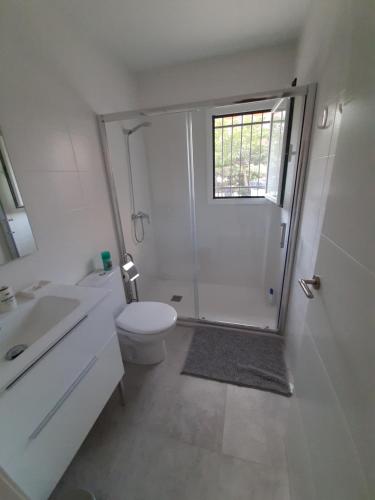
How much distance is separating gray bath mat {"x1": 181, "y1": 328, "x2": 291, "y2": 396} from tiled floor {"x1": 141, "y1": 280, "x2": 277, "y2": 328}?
0.57ft

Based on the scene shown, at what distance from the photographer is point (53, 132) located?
1.29 meters

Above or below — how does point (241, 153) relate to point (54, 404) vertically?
above

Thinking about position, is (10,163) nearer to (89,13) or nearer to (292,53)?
(89,13)

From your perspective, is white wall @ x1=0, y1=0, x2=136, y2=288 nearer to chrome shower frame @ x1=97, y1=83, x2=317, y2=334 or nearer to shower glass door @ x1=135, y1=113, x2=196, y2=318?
chrome shower frame @ x1=97, y1=83, x2=317, y2=334

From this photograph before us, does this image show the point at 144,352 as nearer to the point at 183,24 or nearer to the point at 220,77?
the point at 183,24

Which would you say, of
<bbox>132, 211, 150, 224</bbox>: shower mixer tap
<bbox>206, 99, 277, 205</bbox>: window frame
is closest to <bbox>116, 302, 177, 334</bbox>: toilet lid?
<bbox>132, 211, 150, 224</bbox>: shower mixer tap

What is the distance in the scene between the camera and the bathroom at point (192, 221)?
1.89 feet

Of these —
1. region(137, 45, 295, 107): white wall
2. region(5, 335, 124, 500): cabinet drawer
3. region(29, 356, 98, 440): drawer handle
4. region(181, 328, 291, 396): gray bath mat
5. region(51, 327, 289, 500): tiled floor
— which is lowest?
region(51, 327, 289, 500): tiled floor

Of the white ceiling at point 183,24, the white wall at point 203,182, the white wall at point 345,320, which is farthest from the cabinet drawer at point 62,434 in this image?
the white ceiling at point 183,24

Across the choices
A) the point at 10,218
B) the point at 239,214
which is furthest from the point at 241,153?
the point at 10,218

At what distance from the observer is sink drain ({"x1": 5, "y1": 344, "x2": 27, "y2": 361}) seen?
88cm

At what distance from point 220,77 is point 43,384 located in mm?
2652

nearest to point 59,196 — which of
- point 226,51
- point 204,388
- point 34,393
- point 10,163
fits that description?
point 10,163

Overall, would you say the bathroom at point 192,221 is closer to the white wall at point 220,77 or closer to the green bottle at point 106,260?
the white wall at point 220,77
